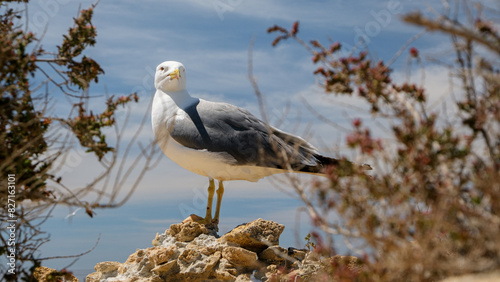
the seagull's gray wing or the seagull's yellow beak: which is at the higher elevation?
the seagull's yellow beak

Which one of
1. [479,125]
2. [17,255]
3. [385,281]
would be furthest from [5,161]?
[479,125]

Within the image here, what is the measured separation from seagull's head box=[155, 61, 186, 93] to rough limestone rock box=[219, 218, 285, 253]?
2971 millimetres

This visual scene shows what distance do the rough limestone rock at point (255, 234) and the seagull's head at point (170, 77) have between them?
297cm

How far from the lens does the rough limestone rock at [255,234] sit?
27.7 feet

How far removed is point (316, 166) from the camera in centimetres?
883

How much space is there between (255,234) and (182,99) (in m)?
2.92

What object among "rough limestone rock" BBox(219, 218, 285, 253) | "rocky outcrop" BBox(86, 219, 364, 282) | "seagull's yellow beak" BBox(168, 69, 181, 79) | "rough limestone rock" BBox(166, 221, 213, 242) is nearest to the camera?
"rocky outcrop" BBox(86, 219, 364, 282)

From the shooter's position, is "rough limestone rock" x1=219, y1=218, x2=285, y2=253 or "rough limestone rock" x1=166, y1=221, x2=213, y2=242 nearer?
"rough limestone rock" x1=219, y1=218, x2=285, y2=253

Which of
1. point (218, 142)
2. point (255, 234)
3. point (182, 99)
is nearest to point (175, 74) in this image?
point (182, 99)

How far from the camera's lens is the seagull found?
8805mm

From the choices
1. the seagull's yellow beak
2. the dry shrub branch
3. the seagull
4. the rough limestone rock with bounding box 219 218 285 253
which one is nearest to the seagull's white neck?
the seagull

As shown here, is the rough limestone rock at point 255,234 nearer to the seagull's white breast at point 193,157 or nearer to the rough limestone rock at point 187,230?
the rough limestone rock at point 187,230

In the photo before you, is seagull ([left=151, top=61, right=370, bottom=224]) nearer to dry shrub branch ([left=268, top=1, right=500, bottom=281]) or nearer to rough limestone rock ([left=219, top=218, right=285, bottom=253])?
rough limestone rock ([left=219, top=218, right=285, bottom=253])

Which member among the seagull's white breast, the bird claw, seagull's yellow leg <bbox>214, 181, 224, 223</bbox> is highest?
the seagull's white breast
